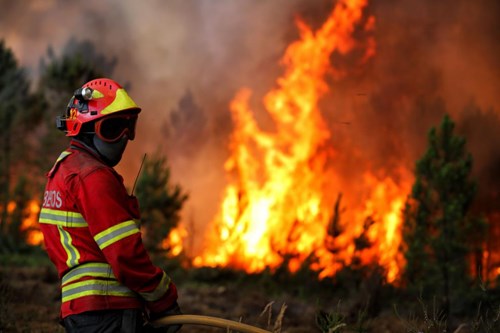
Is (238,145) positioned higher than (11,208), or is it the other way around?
(238,145)

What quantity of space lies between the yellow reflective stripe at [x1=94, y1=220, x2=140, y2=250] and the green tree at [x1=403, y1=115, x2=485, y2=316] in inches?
467

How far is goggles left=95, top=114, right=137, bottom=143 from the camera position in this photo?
147 inches

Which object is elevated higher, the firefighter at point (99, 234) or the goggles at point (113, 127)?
the goggles at point (113, 127)

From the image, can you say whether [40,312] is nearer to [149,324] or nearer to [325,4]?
[149,324]

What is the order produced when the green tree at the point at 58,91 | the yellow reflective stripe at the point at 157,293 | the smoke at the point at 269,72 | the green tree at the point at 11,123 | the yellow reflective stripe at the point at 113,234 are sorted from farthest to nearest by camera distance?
1. the green tree at the point at 11,123
2. the green tree at the point at 58,91
3. the smoke at the point at 269,72
4. the yellow reflective stripe at the point at 157,293
5. the yellow reflective stripe at the point at 113,234

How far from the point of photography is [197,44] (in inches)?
1341

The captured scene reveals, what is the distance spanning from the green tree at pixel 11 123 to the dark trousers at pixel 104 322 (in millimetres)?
24212

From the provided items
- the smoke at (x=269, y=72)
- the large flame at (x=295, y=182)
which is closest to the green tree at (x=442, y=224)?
the large flame at (x=295, y=182)

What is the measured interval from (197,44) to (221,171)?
8.34 metres

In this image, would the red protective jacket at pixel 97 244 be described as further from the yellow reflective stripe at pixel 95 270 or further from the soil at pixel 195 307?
the soil at pixel 195 307

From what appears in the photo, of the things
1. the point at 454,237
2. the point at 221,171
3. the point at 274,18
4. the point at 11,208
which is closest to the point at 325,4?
the point at 274,18

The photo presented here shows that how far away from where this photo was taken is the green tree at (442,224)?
1424cm

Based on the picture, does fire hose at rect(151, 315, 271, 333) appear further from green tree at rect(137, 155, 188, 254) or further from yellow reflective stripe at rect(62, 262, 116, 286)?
green tree at rect(137, 155, 188, 254)

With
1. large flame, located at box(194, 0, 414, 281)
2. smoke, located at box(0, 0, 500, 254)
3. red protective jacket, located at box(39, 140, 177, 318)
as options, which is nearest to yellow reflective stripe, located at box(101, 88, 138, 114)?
red protective jacket, located at box(39, 140, 177, 318)
